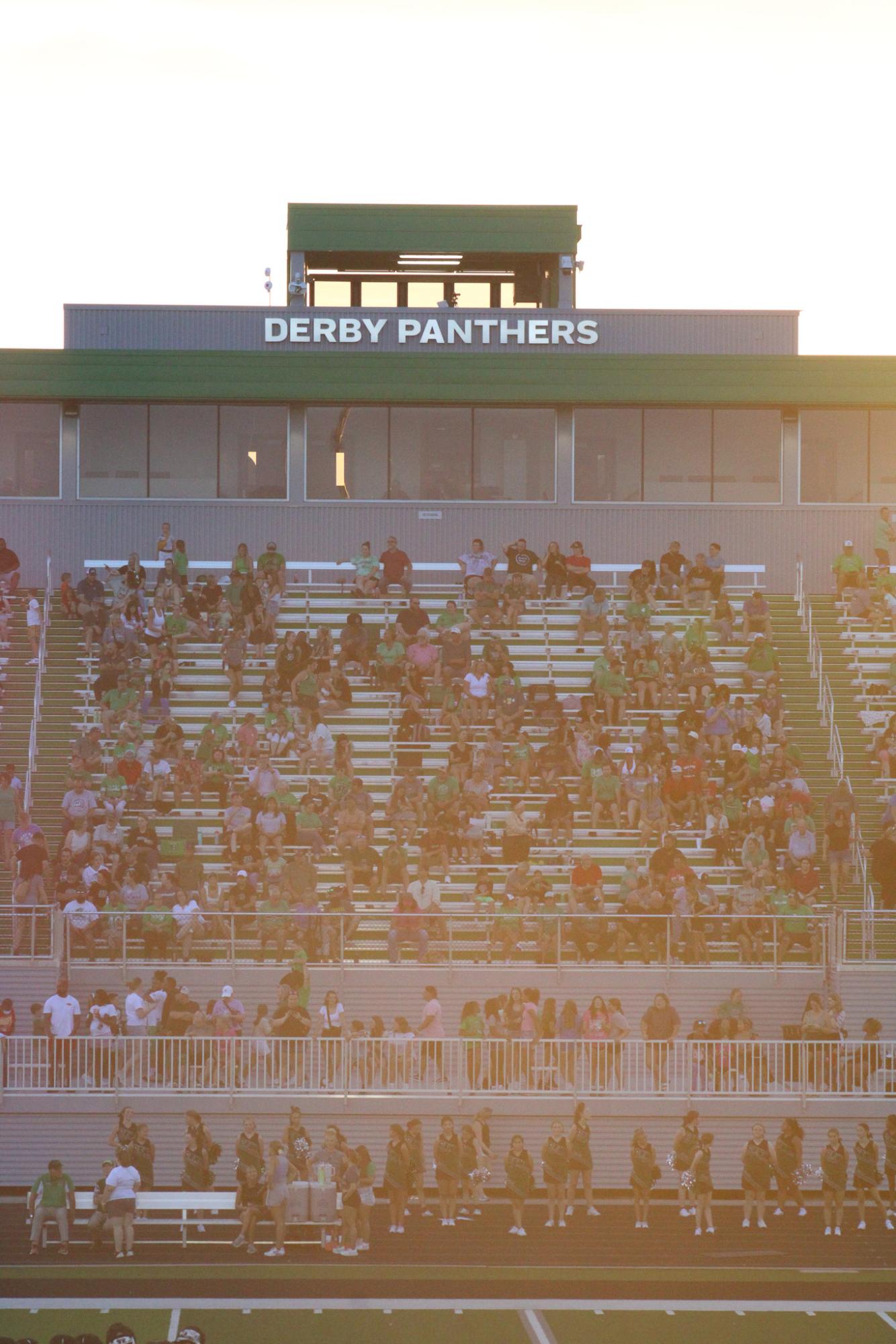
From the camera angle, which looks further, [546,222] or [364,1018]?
[546,222]

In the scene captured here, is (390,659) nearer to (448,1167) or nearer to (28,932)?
(28,932)

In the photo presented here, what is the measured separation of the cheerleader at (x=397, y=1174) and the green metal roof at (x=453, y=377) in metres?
19.8

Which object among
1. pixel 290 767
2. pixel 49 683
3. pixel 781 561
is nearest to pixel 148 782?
pixel 290 767

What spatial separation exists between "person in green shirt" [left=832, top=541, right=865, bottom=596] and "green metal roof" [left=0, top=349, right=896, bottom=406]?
384 centimetres

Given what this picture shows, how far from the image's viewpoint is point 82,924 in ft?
100

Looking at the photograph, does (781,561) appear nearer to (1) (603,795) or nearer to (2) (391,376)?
(2) (391,376)

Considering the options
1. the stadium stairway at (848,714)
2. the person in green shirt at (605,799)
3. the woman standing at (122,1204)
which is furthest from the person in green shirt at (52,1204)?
the stadium stairway at (848,714)

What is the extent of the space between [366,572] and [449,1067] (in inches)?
587

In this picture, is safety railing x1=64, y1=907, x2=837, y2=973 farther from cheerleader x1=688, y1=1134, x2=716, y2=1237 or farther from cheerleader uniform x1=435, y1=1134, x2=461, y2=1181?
cheerleader x1=688, y1=1134, x2=716, y2=1237

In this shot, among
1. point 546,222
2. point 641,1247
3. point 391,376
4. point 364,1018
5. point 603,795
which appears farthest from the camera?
point 546,222

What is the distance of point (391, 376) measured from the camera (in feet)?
142

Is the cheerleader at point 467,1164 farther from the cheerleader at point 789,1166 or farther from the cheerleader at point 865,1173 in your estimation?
the cheerleader at point 865,1173

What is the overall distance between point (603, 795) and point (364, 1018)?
570cm

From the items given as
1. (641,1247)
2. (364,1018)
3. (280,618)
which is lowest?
(641,1247)
